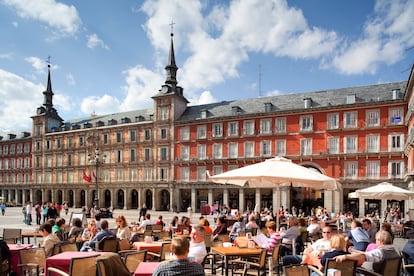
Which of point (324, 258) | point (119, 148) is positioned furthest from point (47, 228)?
point (119, 148)

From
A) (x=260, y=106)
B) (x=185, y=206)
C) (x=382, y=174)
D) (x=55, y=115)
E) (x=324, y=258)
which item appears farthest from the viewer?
(x=55, y=115)

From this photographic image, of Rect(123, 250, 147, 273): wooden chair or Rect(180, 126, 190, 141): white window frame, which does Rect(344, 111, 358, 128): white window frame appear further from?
Rect(123, 250, 147, 273): wooden chair

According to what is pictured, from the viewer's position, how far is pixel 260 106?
40.3 m

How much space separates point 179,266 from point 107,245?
400cm

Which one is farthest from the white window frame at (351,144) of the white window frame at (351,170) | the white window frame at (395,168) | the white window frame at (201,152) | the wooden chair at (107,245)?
the wooden chair at (107,245)

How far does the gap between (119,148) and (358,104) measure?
103 feet

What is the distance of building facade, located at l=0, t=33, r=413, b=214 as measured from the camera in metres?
32.9

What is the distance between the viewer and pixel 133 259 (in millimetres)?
6500

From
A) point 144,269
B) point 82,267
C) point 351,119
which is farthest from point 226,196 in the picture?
point 82,267

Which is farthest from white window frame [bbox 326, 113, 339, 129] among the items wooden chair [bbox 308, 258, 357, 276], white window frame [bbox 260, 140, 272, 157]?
wooden chair [bbox 308, 258, 357, 276]

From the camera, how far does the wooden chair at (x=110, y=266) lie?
5137 mm

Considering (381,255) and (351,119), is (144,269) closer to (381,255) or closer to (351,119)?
(381,255)

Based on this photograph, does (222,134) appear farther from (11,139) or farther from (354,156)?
(11,139)

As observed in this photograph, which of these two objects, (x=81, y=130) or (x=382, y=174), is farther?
(x=81, y=130)
